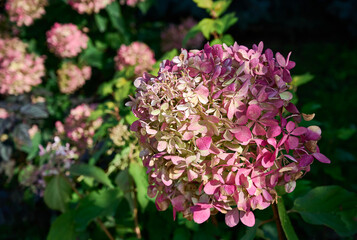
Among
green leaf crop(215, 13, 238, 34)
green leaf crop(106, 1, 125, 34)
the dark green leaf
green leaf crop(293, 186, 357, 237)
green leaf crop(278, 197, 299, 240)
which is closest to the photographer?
green leaf crop(278, 197, 299, 240)

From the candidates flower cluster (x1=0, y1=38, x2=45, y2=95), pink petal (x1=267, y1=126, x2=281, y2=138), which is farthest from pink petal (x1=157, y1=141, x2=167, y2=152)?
flower cluster (x1=0, y1=38, x2=45, y2=95)

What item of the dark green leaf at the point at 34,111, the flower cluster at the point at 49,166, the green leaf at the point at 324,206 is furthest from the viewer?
the dark green leaf at the point at 34,111

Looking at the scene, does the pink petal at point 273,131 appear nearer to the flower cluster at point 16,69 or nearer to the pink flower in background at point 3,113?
the pink flower in background at point 3,113

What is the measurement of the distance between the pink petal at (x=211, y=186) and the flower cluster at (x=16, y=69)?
1884 millimetres

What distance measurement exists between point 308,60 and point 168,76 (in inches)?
171

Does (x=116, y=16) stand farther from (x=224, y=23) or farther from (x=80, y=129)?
(x=224, y=23)

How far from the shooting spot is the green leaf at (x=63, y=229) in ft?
4.50

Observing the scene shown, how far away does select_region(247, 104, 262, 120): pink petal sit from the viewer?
71 cm

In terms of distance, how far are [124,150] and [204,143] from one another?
0.65 metres

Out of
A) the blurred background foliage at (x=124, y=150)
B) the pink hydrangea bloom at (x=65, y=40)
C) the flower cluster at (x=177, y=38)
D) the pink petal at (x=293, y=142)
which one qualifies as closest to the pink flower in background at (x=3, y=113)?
the blurred background foliage at (x=124, y=150)

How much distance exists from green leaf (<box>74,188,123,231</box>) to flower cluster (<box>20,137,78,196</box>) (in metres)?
0.21

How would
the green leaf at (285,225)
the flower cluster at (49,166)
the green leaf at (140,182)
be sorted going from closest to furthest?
1. the green leaf at (285,225)
2. the green leaf at (140,182)
3. the flower cluster at (49,166)

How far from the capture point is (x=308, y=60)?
15.3 ft

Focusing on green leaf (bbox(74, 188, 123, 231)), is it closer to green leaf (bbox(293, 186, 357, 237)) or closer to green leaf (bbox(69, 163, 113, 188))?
green leaf (bbox(69, 163, 113, 188))
